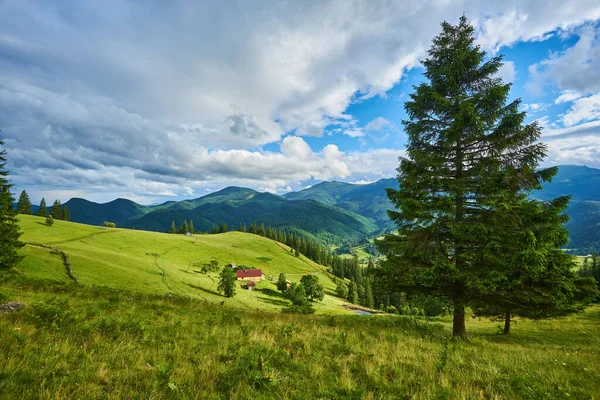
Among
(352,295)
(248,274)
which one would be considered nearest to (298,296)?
(248,274)

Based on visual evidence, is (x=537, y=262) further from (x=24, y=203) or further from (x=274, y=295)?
(x=24, y=203)

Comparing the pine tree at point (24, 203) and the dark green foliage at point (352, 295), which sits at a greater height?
the pine tree at point (24, 203)

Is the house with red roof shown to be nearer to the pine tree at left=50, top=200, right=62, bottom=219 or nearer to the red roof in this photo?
the red roof

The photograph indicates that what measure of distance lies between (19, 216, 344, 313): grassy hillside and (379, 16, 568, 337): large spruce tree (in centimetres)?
1897

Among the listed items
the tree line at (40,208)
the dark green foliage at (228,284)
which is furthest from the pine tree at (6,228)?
the tree line at (40,208)

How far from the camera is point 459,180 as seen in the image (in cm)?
1321

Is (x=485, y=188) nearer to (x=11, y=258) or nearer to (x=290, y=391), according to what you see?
(x=290, y=391)

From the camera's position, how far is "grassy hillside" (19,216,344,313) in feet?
133

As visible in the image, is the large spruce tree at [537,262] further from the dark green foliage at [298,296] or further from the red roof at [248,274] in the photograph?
the red roof at [248,274]

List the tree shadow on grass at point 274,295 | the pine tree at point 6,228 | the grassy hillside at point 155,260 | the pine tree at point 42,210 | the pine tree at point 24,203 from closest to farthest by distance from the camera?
the pine tree at point 6,228 → the grassy hillside at point 155,260 → the tree shadow on grass at point 274,295 → the pine tree at point 24,203 → the pine tree at point 42,210

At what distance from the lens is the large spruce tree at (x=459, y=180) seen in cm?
1230

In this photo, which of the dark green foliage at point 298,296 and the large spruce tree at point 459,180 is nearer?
the large spruce tree at point 459,180

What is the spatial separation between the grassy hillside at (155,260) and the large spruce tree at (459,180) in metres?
19.0

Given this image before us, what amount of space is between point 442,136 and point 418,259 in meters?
7.28
